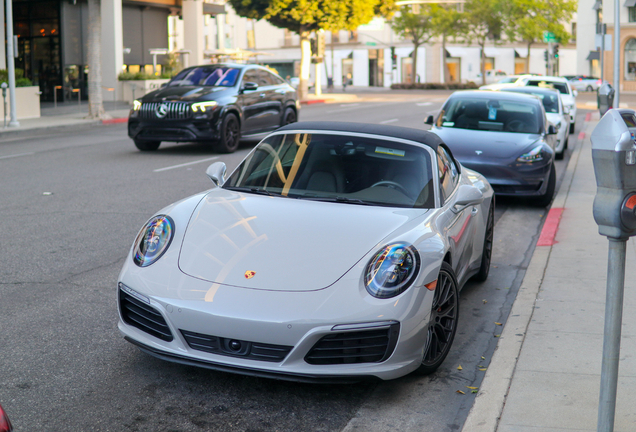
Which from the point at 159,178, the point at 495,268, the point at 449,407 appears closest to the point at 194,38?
the point at 159,178

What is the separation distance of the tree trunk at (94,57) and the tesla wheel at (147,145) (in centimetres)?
914

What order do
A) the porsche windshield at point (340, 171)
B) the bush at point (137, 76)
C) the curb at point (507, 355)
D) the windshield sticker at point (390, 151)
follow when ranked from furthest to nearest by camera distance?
1. the bush at point (137, 76)
2. the windshield sticker at point (390, 151)
3. the porsche windshield at point (340, 171)
4. the curb at point (507, 355)

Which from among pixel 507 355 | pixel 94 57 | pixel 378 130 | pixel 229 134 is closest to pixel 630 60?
pixel 94 57

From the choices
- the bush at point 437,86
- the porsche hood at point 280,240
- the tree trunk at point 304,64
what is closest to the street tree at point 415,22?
the bush at point 437,86

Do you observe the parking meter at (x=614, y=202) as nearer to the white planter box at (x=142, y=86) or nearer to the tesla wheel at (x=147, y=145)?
the tesla wheel at (x=147, y=145)

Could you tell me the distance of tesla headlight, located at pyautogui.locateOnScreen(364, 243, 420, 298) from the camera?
3.86 metres

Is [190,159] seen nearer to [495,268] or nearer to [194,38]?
[495,268]

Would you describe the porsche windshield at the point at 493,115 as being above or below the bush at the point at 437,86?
below

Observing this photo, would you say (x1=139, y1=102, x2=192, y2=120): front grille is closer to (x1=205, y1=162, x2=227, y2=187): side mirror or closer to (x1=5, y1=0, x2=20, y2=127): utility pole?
(x1=5, y1=0, x2=20, y2=127): utility pole

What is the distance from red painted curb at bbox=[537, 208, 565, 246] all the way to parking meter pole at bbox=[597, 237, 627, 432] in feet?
16.3

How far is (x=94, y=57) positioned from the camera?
2308 cm

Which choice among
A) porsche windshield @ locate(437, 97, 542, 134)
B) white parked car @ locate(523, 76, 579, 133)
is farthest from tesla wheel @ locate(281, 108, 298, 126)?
white parked car @ locate(523, 76, 579, 133)

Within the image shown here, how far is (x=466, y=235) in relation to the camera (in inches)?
214

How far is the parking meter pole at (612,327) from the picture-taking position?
280 cm
